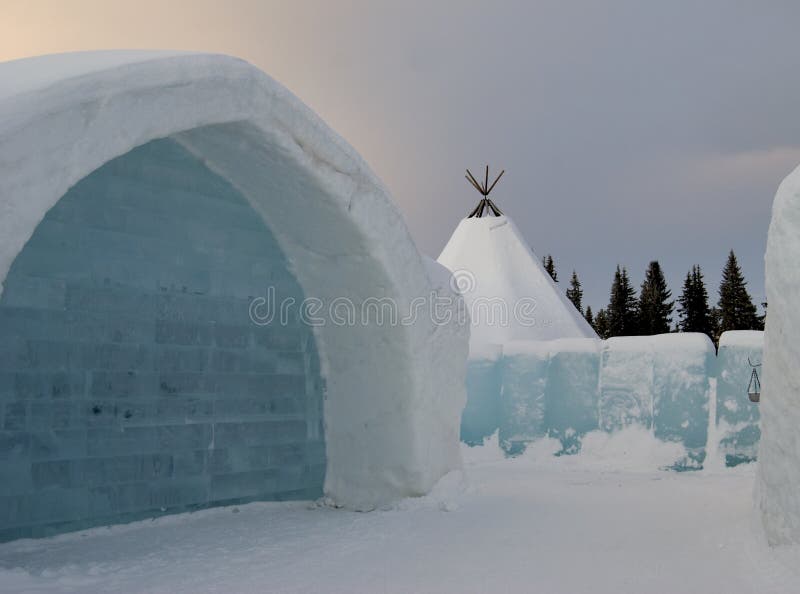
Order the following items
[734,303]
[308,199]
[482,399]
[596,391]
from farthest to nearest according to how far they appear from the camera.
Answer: [734,303] → [482,399] → [596,391] → [308,199]

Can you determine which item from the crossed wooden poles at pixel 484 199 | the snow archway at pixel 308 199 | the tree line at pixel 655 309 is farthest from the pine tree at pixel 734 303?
the snow archway at pixel 308 199

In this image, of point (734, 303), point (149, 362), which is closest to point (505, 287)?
point (149, 362)

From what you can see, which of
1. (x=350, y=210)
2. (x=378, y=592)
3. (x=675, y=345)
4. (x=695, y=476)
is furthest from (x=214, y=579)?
(x=675, y=345)

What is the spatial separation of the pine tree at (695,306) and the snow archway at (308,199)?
24.4 meters

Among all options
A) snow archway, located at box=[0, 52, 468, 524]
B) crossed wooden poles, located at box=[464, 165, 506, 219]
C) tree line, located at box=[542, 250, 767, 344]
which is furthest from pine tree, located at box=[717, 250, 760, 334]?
snow archway, located at box=[0, 52, 468, 524]

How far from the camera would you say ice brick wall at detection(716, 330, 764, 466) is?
7.97 m

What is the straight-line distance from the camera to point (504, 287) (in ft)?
44.7

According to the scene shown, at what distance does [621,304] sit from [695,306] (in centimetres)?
264

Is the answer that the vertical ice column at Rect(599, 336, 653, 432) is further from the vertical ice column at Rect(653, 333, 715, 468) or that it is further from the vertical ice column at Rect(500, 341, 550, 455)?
the vertical ice column at Rect(500, 341, 550, 455)

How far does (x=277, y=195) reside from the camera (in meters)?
5.32

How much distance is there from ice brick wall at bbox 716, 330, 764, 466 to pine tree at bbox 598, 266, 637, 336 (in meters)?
20.8

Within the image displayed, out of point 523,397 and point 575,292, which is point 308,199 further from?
point 575,292

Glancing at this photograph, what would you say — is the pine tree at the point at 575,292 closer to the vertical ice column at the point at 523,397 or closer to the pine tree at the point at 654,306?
the pine tree at the point at 654,306

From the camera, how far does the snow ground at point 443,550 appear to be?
3633 millimetres
